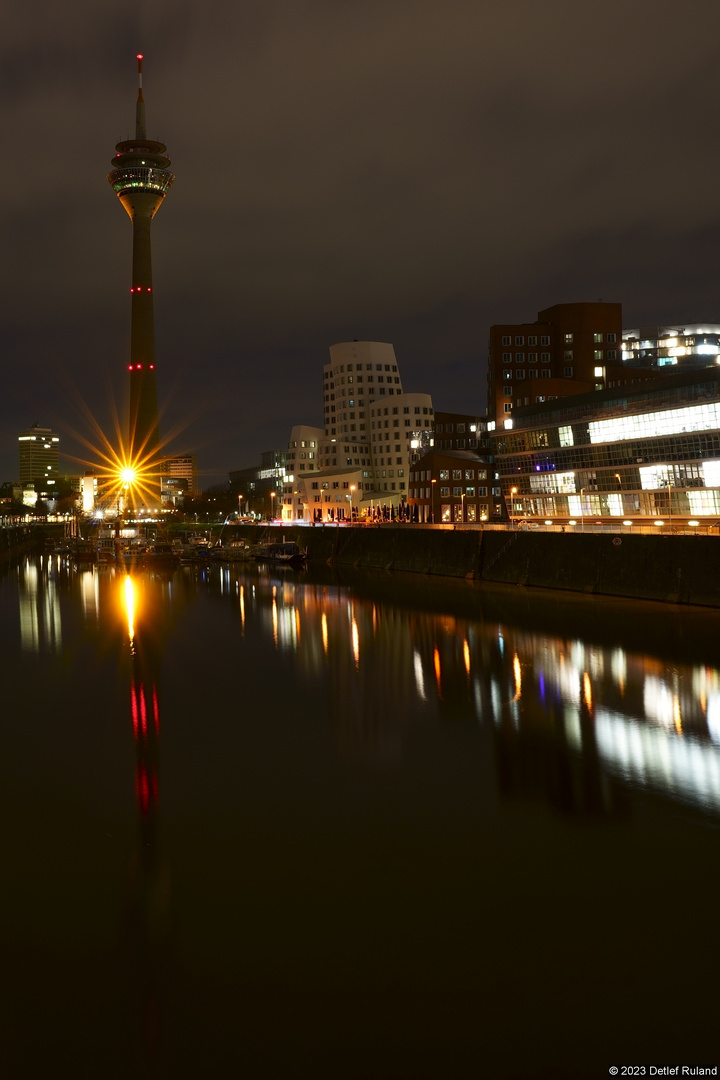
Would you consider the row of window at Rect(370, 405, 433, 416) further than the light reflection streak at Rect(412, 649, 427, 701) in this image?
Yes

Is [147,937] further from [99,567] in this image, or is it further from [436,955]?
[99,567]

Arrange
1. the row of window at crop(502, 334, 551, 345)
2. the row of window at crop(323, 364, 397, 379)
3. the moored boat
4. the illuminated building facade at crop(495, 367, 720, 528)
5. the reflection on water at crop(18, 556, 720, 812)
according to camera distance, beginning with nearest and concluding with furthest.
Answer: the reflection on water at crop(18, 556, 720, 812) → the illuminated building facade at crop(495, 367, 720, 528) → the moored boat → the row of window at crop(502, 334, 551, 345) → the row of window at crop(323, 364, 397, 379)

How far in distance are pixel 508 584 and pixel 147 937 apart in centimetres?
4744

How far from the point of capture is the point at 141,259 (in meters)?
170

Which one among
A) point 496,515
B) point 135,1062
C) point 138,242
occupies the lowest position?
point 135,1062

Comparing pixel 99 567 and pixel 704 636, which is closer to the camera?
pixel 704 636

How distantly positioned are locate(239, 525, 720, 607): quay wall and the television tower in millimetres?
98916

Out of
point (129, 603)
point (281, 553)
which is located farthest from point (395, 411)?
point (129, 603)

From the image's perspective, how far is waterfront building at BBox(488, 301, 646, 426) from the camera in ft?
343

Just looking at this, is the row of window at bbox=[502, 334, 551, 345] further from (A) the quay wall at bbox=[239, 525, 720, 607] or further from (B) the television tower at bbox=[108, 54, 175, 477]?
(B) the television tower at bbox=[108, 54, 175, 477]

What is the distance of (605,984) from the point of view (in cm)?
1041

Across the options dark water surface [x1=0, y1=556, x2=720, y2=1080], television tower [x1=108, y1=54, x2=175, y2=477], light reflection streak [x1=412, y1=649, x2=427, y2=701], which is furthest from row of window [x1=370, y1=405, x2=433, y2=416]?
dark water surface [x1=0, y1=556, x2=720, y2=1080]

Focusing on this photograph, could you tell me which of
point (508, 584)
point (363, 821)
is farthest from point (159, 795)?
point (508, 584)

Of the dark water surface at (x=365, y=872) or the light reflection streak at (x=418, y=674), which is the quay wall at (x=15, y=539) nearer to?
the light reflection streak at (x=418, y=674)
